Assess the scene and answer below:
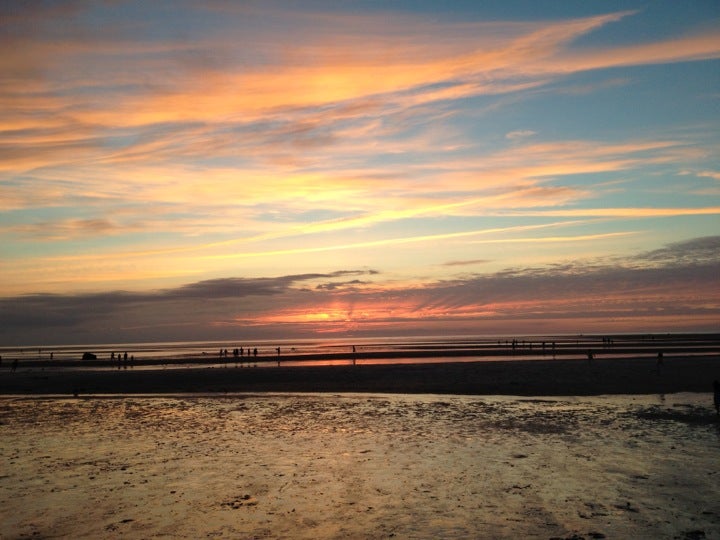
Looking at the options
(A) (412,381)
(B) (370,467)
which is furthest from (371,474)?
(A) (412,381)

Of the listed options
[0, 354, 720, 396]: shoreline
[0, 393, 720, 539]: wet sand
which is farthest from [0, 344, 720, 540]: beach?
[0, 354, 720, 396]: shoreline

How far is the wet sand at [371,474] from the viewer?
12.8 meters

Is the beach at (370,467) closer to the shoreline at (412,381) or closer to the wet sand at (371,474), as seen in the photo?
the wet sand at (371,474)

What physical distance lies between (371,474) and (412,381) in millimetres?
32699

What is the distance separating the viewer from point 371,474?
17.3 m

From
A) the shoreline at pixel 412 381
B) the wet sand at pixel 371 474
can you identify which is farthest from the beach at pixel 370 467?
the shoreline at pixel 412 381

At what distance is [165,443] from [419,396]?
19.5m

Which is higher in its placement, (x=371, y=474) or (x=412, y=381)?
(x=371, y=474)

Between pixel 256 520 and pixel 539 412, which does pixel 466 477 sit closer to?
pixel 256 520

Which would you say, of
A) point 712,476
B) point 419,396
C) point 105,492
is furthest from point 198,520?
point 419,396

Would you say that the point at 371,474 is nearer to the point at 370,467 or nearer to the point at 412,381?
the point at 370,467

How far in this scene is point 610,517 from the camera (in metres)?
12.9

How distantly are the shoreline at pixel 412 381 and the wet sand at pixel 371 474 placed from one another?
1141cm

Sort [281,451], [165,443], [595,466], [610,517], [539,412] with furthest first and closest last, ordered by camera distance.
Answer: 1. [539,412]
2. [165,443]
3. [281,451]
4. [595,466]
5. [610,517]
